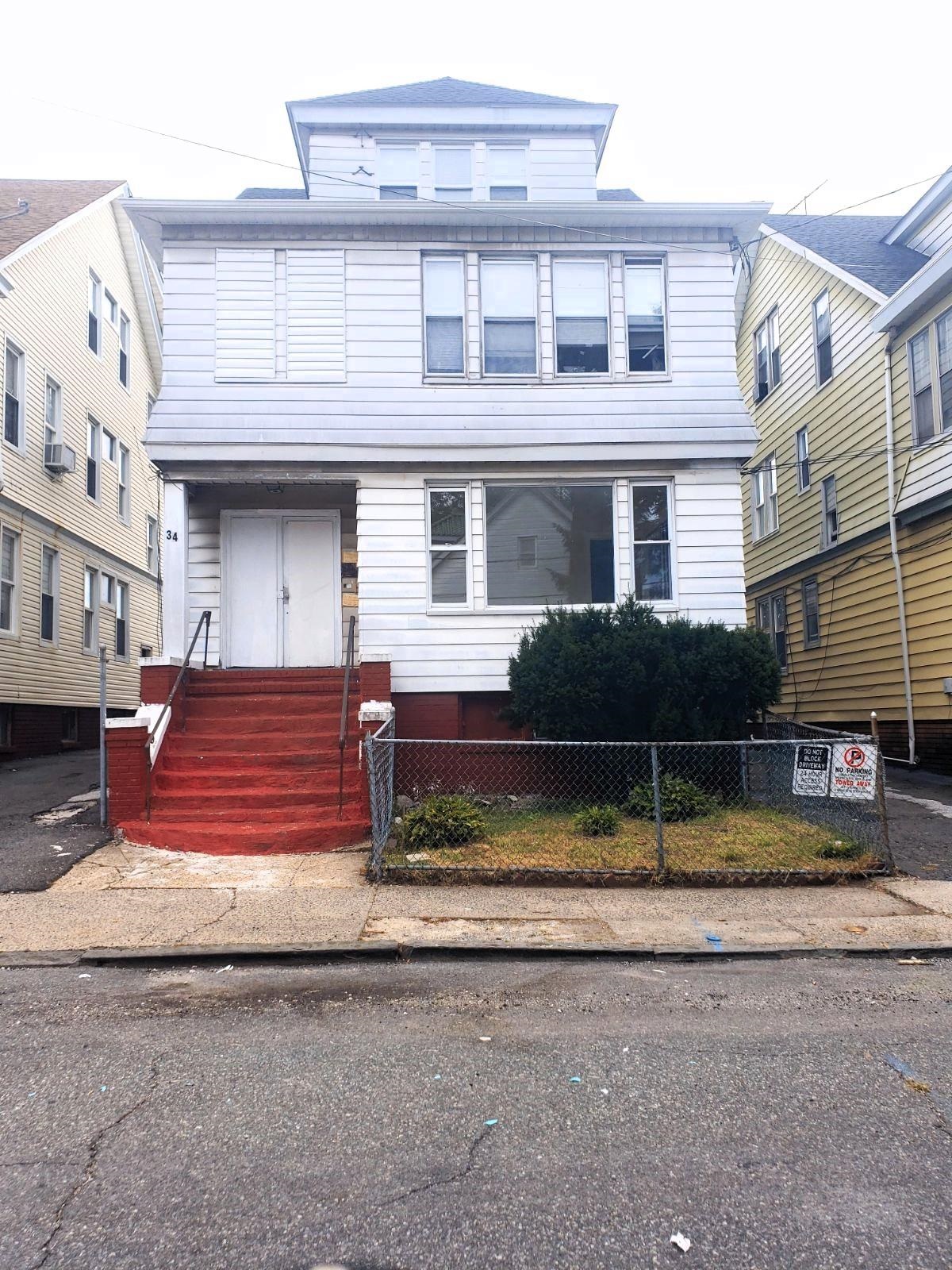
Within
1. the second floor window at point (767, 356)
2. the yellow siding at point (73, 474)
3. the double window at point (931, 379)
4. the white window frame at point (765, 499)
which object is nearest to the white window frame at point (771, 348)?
the second floor window at point (767, 356)

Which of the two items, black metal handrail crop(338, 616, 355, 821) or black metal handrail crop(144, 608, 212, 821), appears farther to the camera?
black metal handrail crop(144, 608, 212, 821)

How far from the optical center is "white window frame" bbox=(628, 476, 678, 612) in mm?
12133

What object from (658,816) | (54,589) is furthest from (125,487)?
(658,816)

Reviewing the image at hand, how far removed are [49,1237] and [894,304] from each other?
15660mm

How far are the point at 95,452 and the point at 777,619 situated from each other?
51.5ft

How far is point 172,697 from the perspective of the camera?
33.9 feet

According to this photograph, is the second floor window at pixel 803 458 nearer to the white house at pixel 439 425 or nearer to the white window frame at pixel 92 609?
the white house at pixel 439 425

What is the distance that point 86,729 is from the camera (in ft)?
62.1

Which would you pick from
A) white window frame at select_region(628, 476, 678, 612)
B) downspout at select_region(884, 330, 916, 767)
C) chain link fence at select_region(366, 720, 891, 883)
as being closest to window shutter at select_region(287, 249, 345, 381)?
white window frame at select_region(628, 476, 678, 612)

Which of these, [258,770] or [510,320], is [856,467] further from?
[258,770]

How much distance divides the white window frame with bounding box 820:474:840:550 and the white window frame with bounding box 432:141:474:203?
8.65 m

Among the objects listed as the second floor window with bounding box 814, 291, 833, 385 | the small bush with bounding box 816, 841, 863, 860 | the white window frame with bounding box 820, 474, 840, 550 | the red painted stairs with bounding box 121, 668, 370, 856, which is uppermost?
the second floor window with bounding box 814, 291, 833, 385

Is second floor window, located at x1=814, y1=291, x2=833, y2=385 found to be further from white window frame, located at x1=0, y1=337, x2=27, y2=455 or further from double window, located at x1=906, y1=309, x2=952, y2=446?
white window frame, located at x1=0, y1=337, x2=27, y2=455

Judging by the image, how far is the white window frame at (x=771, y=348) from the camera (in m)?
19.7
